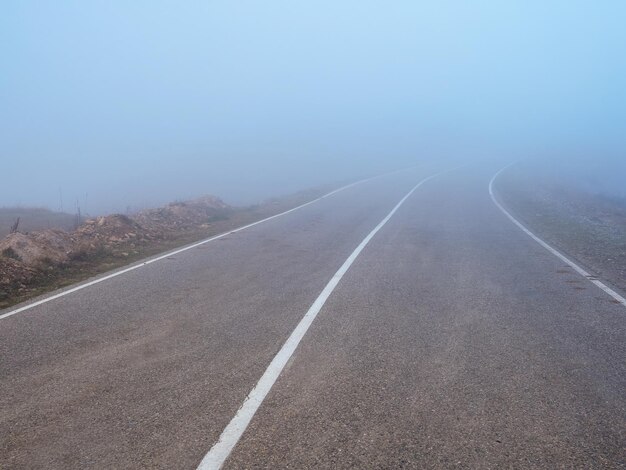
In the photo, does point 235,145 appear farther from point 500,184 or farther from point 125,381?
point 125,381

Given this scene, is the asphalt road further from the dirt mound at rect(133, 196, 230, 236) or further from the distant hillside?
the distant hillside

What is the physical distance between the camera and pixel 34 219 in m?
20.5

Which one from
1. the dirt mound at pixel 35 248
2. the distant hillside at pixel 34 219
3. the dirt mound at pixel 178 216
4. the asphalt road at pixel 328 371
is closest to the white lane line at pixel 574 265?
the asphalt road at pixel 328 371

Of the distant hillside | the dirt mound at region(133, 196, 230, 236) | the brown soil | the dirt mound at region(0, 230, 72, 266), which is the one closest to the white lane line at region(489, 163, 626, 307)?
the brown soil

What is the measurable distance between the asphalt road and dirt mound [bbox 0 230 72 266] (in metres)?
2.30

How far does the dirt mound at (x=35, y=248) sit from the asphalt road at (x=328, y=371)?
7.53 feet

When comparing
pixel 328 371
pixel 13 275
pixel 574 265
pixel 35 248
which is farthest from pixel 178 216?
pixel 328 371

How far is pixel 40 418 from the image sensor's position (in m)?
3.89

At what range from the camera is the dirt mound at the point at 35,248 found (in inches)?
386

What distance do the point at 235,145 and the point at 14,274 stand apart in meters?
67.3

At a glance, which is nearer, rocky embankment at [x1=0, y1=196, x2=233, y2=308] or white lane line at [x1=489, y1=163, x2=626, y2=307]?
white lane line at [x1=489, y1=163, x2=626, y2=307]

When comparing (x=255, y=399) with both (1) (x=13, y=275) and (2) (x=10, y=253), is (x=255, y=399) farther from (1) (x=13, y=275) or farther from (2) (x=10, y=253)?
(2) (x=10, y=253)

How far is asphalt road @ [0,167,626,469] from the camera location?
3.48 meters

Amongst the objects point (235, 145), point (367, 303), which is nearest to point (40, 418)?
point (367, 303)
